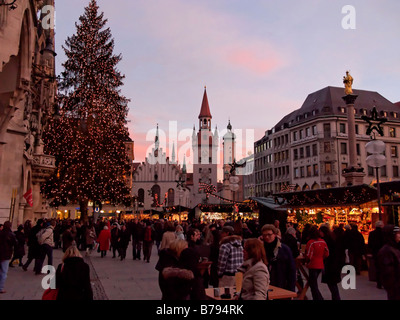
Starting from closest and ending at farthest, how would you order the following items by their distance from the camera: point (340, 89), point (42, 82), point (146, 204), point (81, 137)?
point (42, 82) → point (81, 137) → point (340, 89) → point (146, 204)

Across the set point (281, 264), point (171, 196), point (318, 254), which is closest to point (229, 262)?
point (281, 264)

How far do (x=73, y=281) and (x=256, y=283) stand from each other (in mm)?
2201

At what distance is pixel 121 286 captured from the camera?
10094mm

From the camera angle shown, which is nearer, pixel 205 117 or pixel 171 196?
pixel 171 196

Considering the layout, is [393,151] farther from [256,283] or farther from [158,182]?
[256,283]

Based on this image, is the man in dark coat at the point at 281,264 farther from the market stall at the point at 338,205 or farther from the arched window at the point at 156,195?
the arched window at the point at 156,195

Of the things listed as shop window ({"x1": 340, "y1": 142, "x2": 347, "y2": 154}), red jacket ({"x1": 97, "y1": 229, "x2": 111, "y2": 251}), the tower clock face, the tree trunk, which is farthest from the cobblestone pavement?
the tower clock face

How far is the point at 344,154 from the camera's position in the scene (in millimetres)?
57750

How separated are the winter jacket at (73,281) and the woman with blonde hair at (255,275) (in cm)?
193

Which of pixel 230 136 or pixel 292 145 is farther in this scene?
pixel 230 136

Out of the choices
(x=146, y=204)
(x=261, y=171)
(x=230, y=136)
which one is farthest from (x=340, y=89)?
(x=146, y=204)

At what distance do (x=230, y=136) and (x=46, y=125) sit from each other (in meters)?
77.8

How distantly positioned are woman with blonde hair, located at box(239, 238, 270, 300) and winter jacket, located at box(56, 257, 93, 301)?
6.34ft

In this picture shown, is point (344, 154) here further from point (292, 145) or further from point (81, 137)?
point (81, 137)
